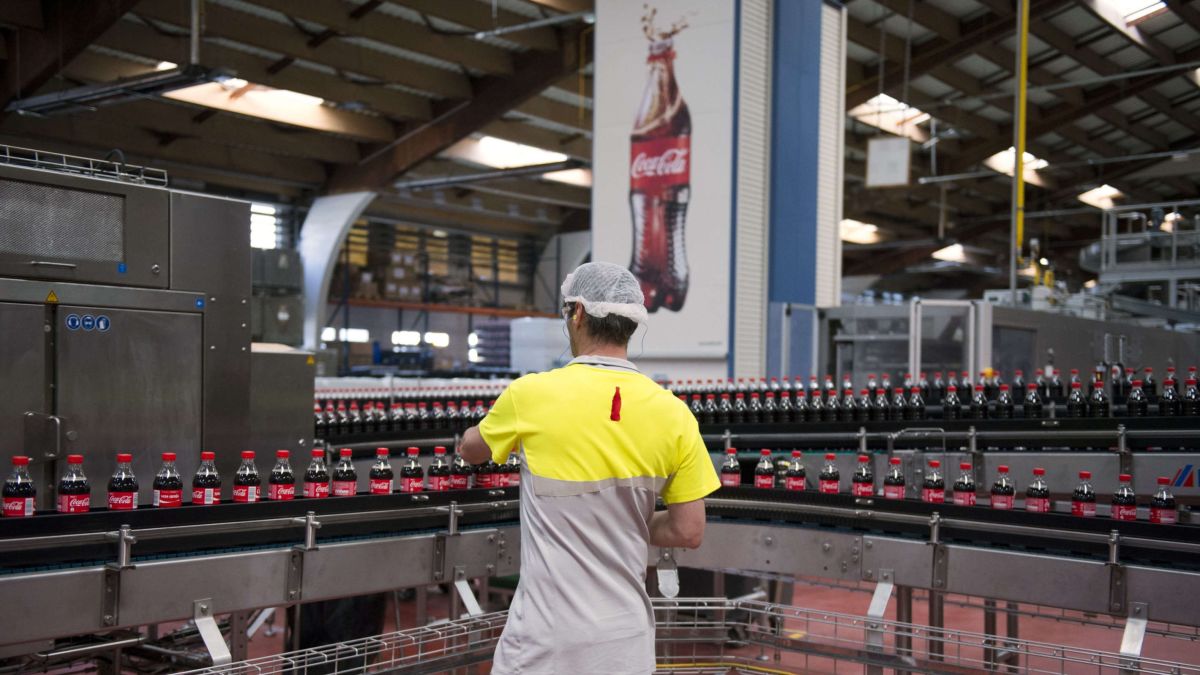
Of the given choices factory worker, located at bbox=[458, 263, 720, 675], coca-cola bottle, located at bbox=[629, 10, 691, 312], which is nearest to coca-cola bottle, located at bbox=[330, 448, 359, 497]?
factory worker, located at bbox=[458, 263, 720, 675]

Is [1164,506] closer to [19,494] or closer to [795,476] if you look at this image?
[795,476]

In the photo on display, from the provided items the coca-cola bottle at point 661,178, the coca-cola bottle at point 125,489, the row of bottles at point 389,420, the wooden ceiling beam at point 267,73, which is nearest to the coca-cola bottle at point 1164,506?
the coca-cola bottle at point 125,489

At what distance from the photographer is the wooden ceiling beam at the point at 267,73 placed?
11.1 m

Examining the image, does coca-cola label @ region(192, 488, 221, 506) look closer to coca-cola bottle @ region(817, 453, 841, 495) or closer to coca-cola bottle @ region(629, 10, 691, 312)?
coca-cola bottle @ region(817, 453, 841, 495)

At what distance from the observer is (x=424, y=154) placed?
1448 cm

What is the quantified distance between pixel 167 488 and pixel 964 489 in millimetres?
2805

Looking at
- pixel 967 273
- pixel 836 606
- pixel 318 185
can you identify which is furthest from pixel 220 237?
pixel 967 273

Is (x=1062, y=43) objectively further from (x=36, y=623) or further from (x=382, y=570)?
(x=36, y=623)

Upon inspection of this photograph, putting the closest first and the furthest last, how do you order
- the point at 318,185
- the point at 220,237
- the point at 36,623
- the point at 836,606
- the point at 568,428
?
1. the point at 568,428
2. the point at 36,623
3. the point at 220,237
4. the point at 836,606
5. the point at 318,185

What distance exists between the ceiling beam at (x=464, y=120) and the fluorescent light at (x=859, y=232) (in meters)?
9.40

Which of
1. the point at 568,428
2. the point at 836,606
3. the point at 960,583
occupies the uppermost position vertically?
→ the point at 568,428

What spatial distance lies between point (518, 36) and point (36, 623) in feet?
34.5

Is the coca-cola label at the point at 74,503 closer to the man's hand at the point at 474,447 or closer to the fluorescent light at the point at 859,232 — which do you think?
the man's hand at the point at 474,447

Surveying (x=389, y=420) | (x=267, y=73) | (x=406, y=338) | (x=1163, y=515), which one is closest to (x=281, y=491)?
(x=1163, y=515)
